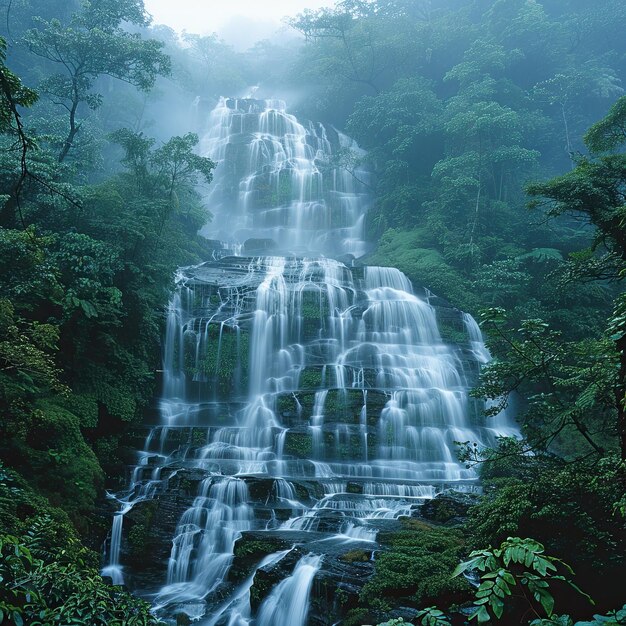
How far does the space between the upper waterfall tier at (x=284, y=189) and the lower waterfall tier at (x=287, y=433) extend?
958cm

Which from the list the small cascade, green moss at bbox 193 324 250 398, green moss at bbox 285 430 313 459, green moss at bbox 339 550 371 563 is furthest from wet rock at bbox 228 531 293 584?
green moss at bbox 193 324 250 398

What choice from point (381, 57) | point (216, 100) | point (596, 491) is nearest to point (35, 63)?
point (216, 100)

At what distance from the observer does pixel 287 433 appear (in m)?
14.4

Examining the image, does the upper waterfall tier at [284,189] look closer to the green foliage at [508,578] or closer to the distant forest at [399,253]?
the distant forest at [399,253]

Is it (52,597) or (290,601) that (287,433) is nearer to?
(290,601)

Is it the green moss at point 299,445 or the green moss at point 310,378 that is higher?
the green moss at point 310,378

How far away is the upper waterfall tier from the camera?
3369 cm

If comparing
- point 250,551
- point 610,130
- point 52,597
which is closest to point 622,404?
point 52,597

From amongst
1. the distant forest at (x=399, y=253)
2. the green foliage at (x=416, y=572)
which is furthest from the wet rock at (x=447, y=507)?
the green foliage at (x=416, y=572)

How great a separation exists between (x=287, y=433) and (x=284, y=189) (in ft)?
81.8

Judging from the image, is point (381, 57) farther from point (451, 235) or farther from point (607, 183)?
point (607, 183)

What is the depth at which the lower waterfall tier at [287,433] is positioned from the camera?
8.03 meters

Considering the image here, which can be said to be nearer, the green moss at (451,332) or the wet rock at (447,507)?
the wet rock at (447,507)

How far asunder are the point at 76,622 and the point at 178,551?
21.1 ft
